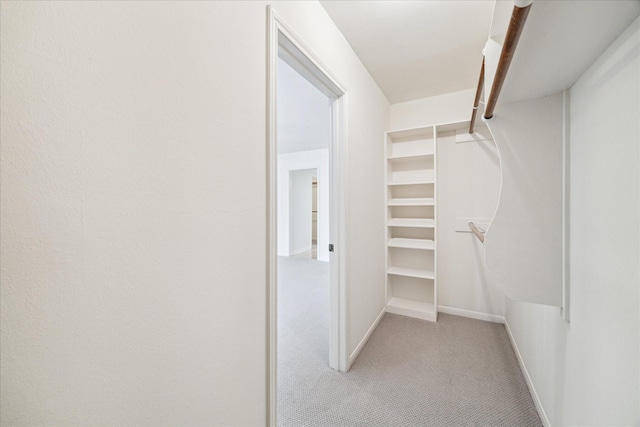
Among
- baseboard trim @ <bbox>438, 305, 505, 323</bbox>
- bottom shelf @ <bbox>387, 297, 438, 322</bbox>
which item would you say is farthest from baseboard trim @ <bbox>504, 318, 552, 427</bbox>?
bottom shelf @ <bbox>387, 297, 438, 322</bbox>

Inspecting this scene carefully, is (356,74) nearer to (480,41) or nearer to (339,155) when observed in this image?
(339,155)

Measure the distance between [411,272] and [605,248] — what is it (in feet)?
6.60

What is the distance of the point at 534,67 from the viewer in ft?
3.02

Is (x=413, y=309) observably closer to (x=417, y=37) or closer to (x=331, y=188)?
(x=331, y=188)

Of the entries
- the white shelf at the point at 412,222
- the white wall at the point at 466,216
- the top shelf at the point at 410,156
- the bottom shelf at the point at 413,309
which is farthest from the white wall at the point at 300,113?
the bottom shelf at the point at 413,309

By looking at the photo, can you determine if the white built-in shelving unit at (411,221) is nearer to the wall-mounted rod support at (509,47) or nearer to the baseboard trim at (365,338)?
the baseboard trim at (365,338)

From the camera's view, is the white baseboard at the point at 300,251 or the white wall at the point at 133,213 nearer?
the white wall at the point at 133,213

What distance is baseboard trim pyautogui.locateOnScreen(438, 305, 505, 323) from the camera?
2.66 metres

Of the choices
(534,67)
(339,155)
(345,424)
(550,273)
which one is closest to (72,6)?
(534,67)

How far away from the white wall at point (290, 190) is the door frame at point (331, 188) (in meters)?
3.47

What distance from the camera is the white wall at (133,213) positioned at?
504 millimetres

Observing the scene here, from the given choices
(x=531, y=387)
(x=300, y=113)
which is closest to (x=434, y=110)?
(x=300, y=113)

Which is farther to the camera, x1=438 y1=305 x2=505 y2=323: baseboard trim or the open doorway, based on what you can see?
the open doorway

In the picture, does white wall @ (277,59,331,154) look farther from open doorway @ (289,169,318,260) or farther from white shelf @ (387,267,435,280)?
white shelf @ (387,267,435,280)
